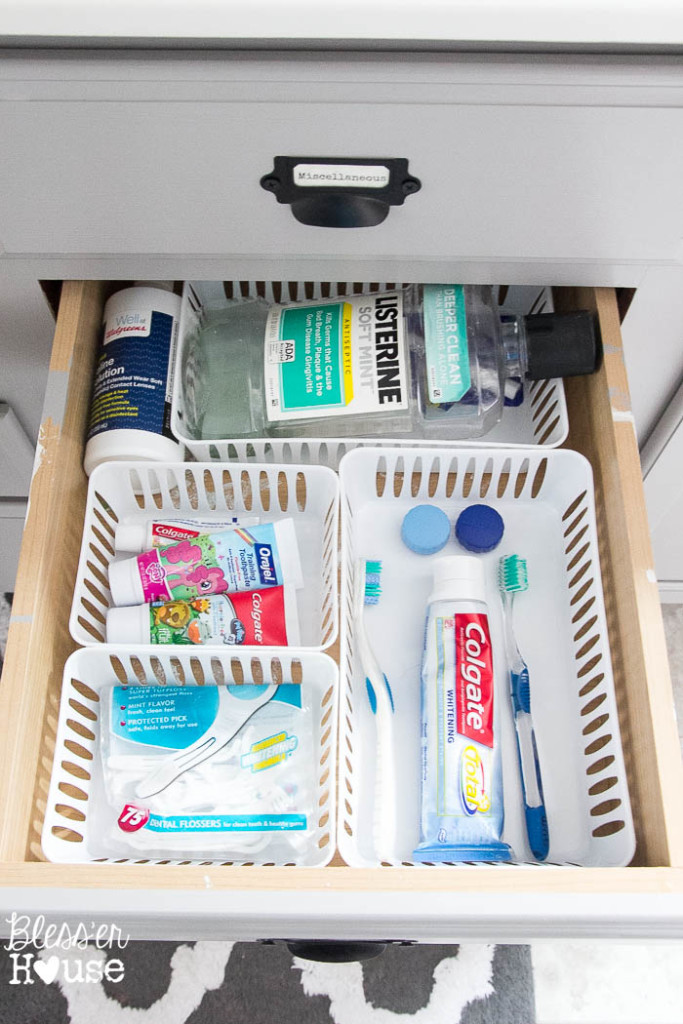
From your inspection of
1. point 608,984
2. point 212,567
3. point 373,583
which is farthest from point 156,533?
point 608,984

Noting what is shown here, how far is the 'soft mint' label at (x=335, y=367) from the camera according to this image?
65cm

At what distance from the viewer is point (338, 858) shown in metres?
0.58

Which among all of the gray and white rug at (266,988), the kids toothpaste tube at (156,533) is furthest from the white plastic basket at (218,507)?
the gray and white rug at (266,988)

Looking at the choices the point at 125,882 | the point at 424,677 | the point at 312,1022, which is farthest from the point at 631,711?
the point at 312,1022

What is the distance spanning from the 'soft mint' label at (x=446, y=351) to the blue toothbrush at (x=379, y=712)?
14 centimetres

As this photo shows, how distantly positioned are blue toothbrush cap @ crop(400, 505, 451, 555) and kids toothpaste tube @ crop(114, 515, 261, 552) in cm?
14

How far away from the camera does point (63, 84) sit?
18.9 inches

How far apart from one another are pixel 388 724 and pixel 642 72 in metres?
0.44

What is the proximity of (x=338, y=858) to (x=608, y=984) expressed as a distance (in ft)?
2.02

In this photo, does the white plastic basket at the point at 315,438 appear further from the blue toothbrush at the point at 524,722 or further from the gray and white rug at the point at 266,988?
the gray and white rug at the point at 266,988

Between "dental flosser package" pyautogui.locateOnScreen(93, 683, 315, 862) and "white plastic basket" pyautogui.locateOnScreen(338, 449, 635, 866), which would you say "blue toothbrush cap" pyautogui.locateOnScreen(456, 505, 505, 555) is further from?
"dental flosser package" pyautogui.locateOnScreen(93, 683, 315, 862)

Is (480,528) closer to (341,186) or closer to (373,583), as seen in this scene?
(373,583)

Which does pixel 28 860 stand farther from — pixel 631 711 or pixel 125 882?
pixel 631 711

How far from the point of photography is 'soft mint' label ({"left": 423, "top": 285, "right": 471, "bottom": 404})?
64cm
